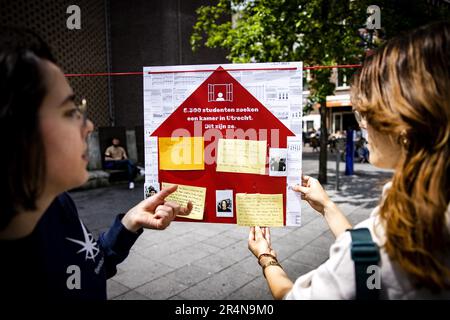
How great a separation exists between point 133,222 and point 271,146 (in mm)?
718

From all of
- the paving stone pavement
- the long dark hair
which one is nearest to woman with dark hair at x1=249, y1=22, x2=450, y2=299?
the long dark hair

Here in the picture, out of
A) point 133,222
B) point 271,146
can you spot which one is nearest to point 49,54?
point 133,222

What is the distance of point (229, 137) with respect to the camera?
1561mm

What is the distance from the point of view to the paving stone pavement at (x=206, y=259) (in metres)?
3.13

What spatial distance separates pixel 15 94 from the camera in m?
0.79

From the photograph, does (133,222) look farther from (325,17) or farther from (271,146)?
(325,17)

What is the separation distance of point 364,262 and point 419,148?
1.16 ft

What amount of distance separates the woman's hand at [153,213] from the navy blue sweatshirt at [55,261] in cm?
23

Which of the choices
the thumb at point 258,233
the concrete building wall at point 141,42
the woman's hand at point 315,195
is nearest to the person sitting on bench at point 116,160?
the concrete building wall at point 141,42

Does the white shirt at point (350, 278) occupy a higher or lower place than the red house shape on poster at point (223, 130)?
lower

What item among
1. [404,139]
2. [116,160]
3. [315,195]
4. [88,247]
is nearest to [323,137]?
[116,160]

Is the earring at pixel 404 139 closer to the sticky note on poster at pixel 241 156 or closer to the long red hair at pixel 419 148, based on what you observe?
the long red hair at pixel 419 148

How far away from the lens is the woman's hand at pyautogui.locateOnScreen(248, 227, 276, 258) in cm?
152

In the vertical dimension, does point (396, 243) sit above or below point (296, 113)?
below
